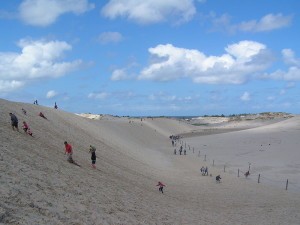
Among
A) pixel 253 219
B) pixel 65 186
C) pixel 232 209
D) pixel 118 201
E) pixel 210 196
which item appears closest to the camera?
pixel 65 186

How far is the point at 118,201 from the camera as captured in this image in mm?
17438

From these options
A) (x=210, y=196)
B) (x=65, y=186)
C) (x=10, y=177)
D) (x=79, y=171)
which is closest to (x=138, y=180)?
(x=210, y=196)

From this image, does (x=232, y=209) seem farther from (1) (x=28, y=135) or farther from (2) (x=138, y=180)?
(1) (x=28, y=135)

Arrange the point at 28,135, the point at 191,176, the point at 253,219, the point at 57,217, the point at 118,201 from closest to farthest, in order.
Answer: the point at 57,217
the point at 118,201
the point at 253,219
the point at 28,135
the point at 191,176

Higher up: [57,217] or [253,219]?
[57,217]

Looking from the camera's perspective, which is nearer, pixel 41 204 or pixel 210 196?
pixel 41 204

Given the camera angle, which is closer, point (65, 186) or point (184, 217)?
point (65, 186)

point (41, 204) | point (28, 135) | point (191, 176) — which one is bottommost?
point (191, 176)

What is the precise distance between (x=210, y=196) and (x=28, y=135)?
1283 cm

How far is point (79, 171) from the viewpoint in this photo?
65.8 ft

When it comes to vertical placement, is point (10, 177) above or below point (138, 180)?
above

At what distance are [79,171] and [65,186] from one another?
4271 mm

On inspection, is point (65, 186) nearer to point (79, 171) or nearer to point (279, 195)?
point (79, 171)

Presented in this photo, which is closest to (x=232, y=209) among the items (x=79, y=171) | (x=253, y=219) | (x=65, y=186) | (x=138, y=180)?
(x=253, y=219)
